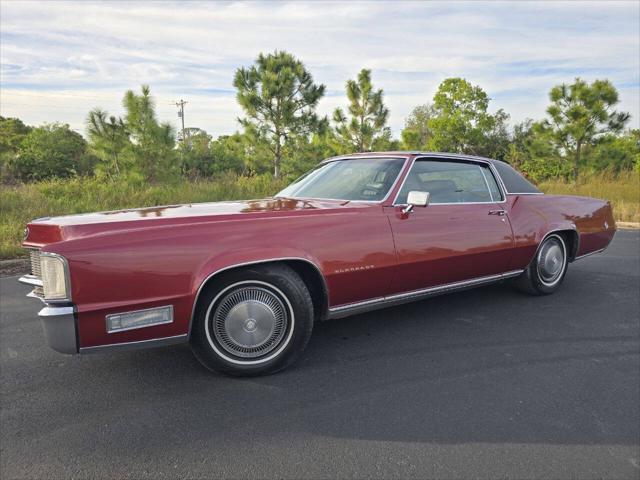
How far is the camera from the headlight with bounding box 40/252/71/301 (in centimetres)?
224

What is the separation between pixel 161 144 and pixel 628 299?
14240mm

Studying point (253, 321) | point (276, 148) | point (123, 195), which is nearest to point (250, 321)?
point (253, 321)

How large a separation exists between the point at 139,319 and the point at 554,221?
3.80m

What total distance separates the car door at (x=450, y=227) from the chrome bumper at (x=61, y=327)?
199cm

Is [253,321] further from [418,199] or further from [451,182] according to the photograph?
[451,182]

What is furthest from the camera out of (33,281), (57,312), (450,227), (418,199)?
(450,227)

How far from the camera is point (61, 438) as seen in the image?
2.15 metres

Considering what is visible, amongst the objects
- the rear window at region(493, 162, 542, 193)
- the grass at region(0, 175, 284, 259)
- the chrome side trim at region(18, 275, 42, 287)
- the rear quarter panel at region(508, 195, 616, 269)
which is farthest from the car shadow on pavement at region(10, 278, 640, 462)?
the grass at region(0, 175, 284, 259)

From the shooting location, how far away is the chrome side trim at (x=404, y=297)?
3.06 metres

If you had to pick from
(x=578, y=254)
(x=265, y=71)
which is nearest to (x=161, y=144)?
(x=265, y=71)

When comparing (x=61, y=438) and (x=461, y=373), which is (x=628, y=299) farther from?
(x=61, y=438)

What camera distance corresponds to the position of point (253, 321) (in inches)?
106

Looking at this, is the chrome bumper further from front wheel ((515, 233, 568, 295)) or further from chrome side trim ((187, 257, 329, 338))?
front wheel ((515, 233, 568, 295))

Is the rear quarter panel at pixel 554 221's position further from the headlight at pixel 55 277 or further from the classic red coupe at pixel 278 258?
the headlight at pixel 55 277
